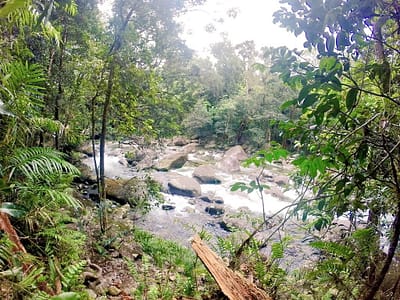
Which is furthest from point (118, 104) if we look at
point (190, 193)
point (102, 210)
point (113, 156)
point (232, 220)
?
point (113, 156)

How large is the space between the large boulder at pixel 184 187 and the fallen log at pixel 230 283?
5490 millimetres

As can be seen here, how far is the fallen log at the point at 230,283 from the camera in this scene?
1790 millimetres

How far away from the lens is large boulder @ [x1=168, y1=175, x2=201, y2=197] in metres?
7.68

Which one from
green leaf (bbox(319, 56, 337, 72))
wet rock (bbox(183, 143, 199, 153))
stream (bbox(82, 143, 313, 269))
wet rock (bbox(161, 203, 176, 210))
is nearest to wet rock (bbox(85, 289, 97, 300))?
stream (bbox(82, 143, 313, 269))

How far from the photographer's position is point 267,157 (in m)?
1.23

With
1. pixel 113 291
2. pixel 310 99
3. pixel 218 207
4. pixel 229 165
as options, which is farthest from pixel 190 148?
pixel 310 99

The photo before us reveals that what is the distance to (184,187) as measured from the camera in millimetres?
7770

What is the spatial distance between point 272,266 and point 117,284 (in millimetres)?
1516

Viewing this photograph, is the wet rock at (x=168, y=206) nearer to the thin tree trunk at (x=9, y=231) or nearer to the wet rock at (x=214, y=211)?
the wet rock at (x=214, y=211)

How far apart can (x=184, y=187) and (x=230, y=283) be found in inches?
→ 233

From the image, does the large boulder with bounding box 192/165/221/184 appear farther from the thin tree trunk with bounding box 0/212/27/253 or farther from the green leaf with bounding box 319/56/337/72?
the green leaf with bounding box 319/56/337/72

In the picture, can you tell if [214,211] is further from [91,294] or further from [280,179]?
[91,294]

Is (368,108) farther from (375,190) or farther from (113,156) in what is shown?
(113,156)

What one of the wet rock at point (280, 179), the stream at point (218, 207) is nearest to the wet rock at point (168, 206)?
the stream at point (218, 207)
